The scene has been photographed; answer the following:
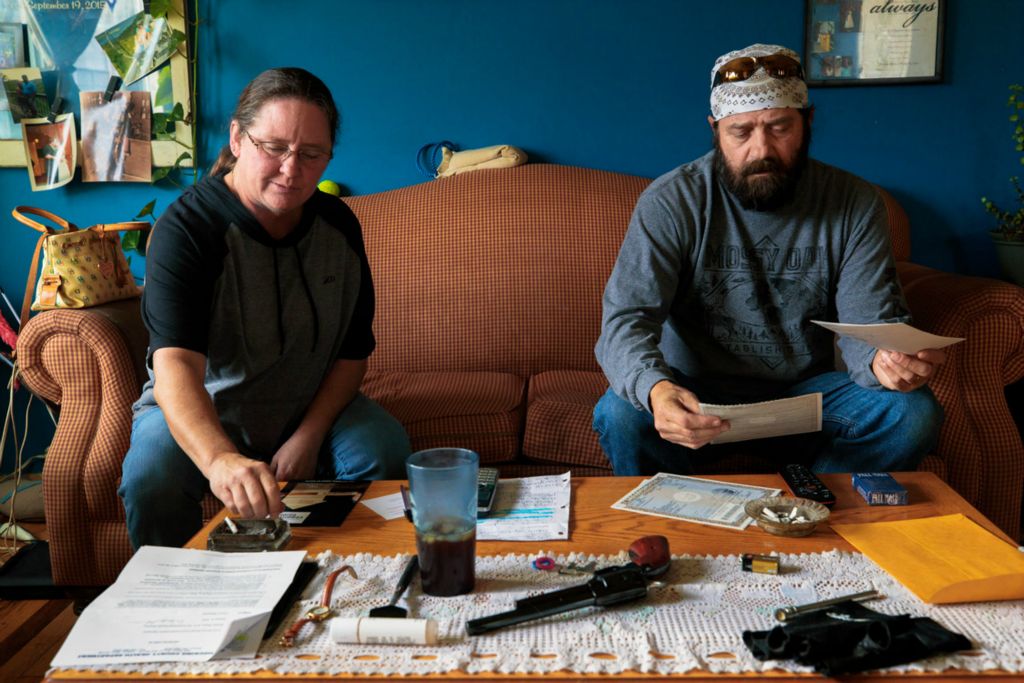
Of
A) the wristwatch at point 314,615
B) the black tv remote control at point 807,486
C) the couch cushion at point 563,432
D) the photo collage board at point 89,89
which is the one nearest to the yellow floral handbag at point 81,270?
the photo collage board at point 89,89

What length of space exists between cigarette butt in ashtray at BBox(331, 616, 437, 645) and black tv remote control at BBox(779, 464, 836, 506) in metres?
0.63

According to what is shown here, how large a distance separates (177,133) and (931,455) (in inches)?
89.5

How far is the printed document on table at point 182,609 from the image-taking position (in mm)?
884

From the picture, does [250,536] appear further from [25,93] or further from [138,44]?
[25,93]

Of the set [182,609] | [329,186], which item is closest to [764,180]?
[182,609]

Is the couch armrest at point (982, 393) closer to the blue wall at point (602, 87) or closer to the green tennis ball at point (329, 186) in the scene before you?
the blue wall at point (602, 87)

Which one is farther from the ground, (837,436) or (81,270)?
(81,270)

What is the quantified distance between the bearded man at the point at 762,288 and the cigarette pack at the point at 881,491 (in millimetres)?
425

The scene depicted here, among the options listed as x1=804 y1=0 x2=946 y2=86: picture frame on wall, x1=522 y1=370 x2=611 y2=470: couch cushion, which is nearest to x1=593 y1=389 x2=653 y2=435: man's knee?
x1=522 y1=370 x2=611 y2=470: couch cushion

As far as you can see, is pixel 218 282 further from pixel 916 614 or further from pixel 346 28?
pixel 346 28

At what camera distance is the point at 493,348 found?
2434 millimetres

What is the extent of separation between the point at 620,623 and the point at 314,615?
1.06 ft

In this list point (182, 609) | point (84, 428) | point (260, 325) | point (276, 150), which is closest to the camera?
point (182, 609)

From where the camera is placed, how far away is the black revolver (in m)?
0.93
